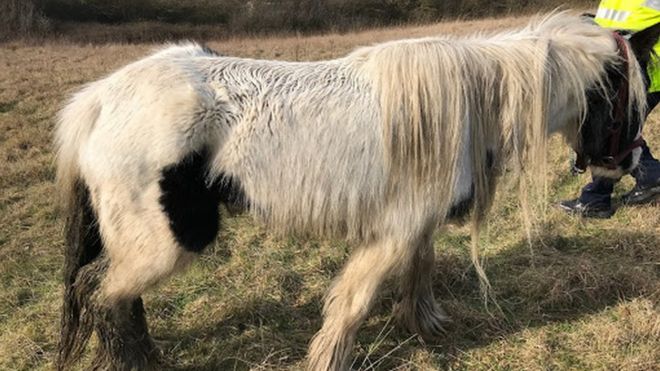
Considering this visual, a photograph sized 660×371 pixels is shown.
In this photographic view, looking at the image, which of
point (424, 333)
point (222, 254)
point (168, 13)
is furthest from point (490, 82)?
point (168, 13)

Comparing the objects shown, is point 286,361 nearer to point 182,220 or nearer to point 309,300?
point 309,300

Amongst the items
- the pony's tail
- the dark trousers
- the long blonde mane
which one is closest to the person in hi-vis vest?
the dark trousers

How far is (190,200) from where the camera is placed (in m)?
2.30

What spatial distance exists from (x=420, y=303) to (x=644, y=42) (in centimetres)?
178

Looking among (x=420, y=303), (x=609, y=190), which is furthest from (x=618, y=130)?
(x=609, y=190)

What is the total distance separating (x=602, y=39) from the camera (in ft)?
8.91

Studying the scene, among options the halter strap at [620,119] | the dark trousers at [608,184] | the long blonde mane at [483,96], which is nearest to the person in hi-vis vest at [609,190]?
the dark trousers at [608,184]

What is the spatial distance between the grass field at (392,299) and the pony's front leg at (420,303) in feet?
0.26

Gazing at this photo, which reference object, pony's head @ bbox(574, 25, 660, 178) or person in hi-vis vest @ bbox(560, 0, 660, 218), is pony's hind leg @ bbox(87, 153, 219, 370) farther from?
person in hi-vis vest @ bbox(560, 0, 660, 218)

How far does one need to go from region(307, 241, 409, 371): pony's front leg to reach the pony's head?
1.22 meters

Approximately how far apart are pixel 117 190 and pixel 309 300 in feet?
4.88

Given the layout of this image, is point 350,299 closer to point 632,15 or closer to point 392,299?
point 392,299

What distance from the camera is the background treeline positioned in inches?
832

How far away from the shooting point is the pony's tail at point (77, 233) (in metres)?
2.39
